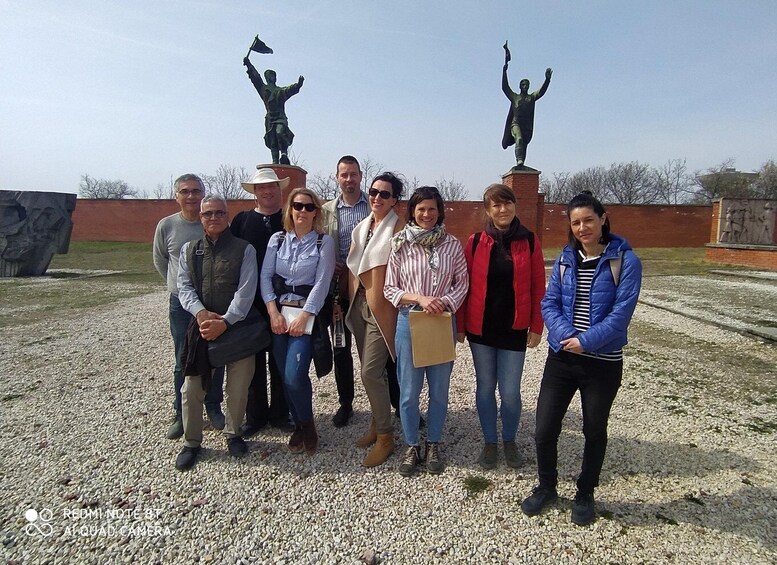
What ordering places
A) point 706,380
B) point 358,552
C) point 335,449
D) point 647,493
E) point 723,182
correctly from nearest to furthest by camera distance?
point 358,552, point 647,493, point 335,449, point 706,380, point 723,182

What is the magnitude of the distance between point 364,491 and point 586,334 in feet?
5.45

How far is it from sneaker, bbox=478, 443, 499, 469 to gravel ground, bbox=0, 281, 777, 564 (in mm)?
77

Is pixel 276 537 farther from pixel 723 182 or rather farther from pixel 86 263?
pixel 723 182

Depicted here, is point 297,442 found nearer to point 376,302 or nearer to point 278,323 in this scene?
point 278,323

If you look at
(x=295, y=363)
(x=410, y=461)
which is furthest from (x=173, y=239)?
(x=410, y=461)

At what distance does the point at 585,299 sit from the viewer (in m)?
2.31

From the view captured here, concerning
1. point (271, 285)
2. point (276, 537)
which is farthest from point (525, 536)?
point (271, 285)

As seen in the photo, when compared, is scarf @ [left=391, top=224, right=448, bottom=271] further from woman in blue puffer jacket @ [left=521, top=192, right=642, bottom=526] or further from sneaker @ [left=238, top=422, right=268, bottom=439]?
sneaker @ [left=238, top=422, right=268, bottom=439]

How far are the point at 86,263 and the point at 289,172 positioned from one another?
32.1 feet

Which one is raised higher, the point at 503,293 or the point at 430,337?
the point at 503,293

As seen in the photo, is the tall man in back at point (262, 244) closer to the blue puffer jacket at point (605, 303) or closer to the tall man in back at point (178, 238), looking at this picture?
the tall man in back at point (178, 238)

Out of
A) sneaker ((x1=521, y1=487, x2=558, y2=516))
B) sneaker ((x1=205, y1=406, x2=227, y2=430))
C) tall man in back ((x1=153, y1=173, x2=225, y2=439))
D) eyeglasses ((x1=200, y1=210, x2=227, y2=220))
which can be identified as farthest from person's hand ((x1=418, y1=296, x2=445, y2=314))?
sneaker ((x1=205, y1=406, x2=227, y2=430))

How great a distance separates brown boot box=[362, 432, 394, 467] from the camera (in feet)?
9.77

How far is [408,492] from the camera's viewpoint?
8.73 feet
